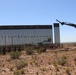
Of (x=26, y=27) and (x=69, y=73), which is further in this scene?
(x=26, y=27)

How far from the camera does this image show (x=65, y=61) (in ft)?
83.6

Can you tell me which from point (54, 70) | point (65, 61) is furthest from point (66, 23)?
point (54, 70)

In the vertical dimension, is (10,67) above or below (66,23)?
below

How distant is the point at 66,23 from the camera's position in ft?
160

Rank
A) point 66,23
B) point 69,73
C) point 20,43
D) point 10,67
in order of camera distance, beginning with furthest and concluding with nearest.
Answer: point 20,43, point 66,23, point 10,67, point 69,73

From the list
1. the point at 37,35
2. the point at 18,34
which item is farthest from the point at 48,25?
the point at 18,34

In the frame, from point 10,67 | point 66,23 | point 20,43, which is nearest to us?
point 10,67

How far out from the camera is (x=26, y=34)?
74.5 m

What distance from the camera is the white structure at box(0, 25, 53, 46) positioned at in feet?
238

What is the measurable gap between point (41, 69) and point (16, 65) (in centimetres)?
324

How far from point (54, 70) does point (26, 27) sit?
5290 cm

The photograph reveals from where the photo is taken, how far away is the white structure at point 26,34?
72.7 metres

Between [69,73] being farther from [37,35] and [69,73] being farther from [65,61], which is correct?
[37,35]

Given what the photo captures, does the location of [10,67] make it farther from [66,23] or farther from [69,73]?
[66,23]
